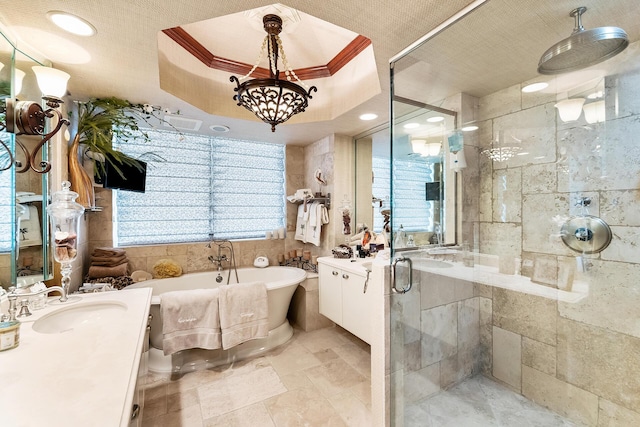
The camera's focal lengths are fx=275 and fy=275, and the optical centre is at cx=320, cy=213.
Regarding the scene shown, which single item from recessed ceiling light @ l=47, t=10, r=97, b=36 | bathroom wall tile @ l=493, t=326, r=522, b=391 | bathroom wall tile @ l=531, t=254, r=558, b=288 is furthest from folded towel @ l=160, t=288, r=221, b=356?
bathroom wall tile @ l=531, t=254, r=558, b=288

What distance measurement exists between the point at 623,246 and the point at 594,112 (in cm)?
82

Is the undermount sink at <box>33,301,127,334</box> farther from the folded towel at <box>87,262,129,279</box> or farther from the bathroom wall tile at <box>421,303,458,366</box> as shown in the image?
the bathroom wall tile at <box>421,303,458,366</box>

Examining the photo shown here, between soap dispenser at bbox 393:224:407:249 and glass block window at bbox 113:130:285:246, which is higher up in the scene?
glass block window at bbox 113:130:285:246

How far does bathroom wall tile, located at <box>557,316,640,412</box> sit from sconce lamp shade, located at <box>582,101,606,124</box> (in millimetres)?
1281

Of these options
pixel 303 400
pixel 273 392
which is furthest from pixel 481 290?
pixel 273 392

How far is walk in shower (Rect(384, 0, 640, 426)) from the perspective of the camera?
1.57 meters

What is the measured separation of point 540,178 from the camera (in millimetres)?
1946

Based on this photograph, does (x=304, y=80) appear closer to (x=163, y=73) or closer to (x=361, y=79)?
(x=361, y=79)

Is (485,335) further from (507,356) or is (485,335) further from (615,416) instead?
(615,416)

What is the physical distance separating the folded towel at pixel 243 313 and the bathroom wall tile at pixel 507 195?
2190mm

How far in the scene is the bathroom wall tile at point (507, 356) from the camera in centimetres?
207

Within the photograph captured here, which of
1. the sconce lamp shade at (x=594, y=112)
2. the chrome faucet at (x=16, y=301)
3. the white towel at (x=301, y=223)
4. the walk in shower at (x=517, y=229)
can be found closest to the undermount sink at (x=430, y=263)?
the walk in shower at (x=517, y=229)

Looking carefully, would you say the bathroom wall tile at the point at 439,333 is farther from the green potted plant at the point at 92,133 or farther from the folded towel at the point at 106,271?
the folded towel at the point at 106,271

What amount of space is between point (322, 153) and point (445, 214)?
1902mm
